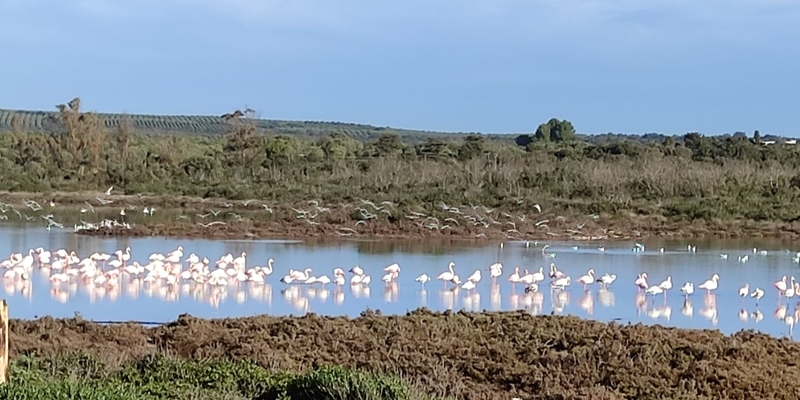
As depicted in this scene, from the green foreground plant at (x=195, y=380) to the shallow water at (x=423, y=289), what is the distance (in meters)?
4.65

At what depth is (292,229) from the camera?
87.5 feet

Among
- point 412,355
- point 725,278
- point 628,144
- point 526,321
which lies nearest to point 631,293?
point 725,278

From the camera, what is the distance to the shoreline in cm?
2620

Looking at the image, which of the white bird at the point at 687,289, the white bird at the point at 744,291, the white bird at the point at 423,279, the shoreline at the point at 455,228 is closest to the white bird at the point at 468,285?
the white bird at the point at 423,279

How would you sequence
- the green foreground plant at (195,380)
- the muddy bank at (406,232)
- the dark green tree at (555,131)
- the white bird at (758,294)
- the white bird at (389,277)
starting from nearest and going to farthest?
the green foreground plant at (195,380), the white bird at (758,294), the white bird at (389,277), the muddy bank at (406,232), the dark green tree at (555,131)

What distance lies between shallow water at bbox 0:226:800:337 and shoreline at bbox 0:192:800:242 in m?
1.74

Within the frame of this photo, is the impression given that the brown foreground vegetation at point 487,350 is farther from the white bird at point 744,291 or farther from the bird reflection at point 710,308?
the white bird at point 744,291

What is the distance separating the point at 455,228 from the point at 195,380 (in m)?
18.7

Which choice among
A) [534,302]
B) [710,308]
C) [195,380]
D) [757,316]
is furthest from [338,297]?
[195,380]

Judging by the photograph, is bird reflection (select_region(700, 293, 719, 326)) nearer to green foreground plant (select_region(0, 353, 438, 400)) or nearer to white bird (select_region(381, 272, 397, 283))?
white bird (select_region(381, 272, 397, 283))

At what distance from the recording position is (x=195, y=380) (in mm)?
8703

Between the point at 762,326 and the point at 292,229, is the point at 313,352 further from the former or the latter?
the point at 292,229

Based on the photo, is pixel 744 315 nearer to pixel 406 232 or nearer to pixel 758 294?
pixel 758 294

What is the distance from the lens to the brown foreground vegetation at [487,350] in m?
9.55
